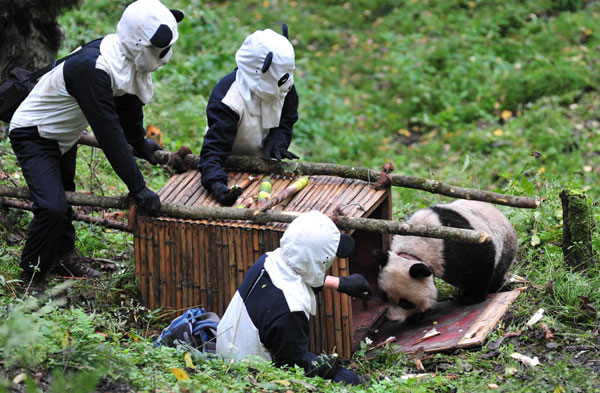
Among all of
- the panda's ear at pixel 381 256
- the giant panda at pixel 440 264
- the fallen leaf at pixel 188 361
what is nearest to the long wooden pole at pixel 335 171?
the giant panda at pixel 440 264

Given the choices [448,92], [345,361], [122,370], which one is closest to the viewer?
[122,370]

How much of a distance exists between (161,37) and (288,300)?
2.02 m

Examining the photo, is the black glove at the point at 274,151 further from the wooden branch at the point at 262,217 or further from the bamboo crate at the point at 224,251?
the wooden branch at the point at 262,217

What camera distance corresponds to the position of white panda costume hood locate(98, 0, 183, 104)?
4.50 meters

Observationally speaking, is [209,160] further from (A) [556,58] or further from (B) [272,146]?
(A) [556,58]

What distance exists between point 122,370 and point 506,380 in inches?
95.1

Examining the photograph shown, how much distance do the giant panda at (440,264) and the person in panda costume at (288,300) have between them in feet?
3.49

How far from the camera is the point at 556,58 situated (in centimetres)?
1104

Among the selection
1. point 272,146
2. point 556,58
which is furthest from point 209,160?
point 556,58

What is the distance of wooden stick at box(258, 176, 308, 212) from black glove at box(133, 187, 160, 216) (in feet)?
2.65

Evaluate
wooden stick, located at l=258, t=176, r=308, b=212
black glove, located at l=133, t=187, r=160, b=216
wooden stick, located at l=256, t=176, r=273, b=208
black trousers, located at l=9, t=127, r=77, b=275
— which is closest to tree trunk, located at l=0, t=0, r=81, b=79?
black trousers, located at l=9, t=127, r=77, b=275

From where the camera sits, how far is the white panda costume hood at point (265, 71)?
5039mm

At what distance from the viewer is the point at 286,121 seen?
222 inches

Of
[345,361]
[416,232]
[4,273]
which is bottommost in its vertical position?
[345,361]
